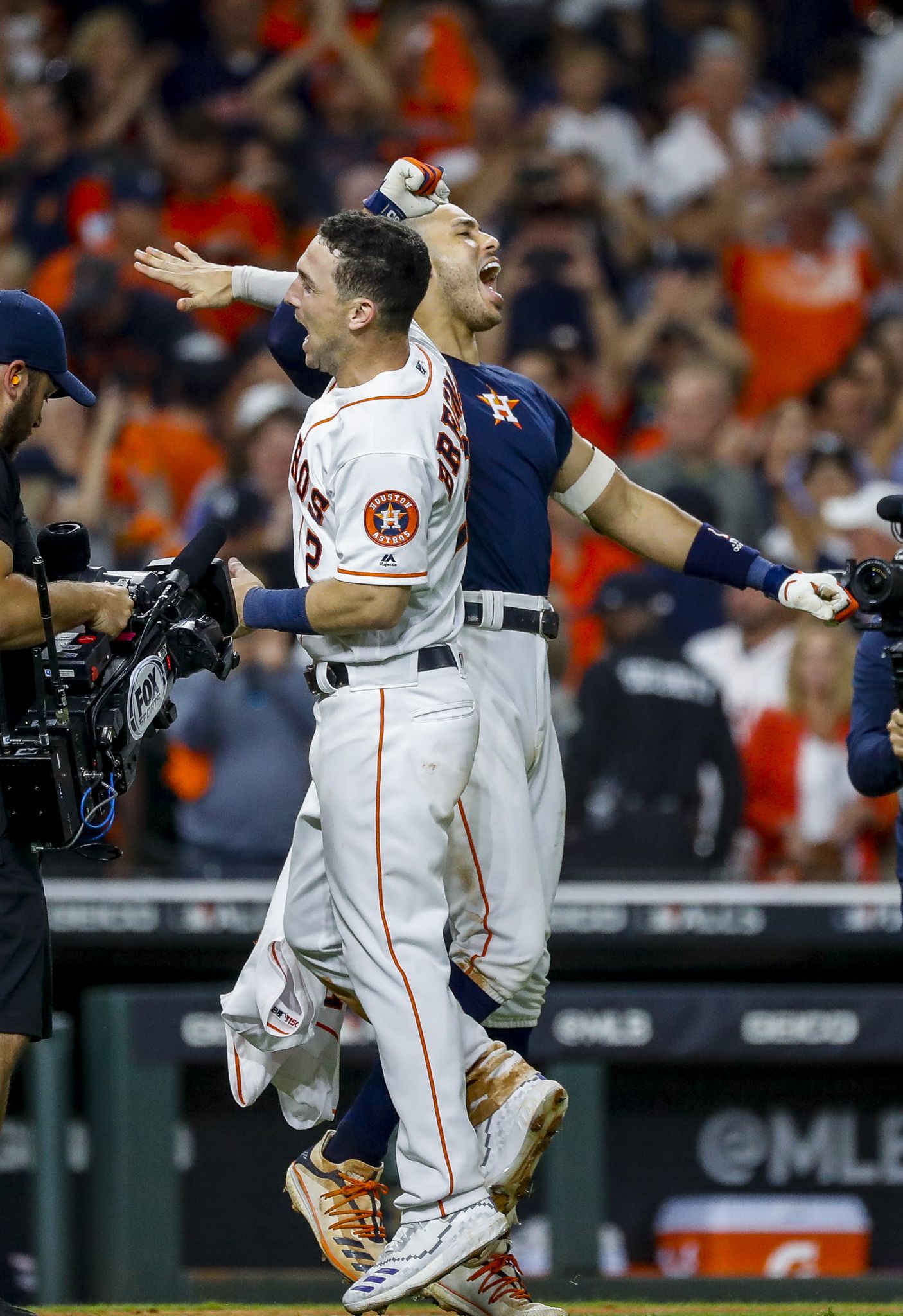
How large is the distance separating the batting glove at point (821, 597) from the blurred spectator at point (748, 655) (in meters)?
3.17

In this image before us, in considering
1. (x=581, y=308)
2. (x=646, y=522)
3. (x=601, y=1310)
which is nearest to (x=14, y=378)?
(x=646, y=522)

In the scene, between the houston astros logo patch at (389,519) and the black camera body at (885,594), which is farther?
the black camera body at (885,594)

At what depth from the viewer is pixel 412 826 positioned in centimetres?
371

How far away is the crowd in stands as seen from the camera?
7.02 m

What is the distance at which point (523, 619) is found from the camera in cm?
413

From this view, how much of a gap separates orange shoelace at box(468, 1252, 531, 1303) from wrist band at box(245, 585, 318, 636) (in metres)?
1.35

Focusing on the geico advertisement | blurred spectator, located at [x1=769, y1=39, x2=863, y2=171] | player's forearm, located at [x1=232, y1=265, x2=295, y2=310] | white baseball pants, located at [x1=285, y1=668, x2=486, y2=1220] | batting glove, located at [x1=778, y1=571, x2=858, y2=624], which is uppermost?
blurred spectator, located at [x1=769, y1=39, x2=863, y2=171]

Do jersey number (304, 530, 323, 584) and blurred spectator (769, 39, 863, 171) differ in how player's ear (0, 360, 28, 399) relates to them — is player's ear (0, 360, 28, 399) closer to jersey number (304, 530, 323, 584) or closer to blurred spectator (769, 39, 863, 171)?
jersey number (304, 530, 323, 584)

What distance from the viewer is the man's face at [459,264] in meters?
4.22

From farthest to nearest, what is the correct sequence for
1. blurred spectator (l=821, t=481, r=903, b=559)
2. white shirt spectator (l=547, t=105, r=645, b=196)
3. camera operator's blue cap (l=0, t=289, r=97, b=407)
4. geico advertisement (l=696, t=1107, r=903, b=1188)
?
white shirt spectator (l=547, t=105, r=645, b=196), blurred spectator (l=821, t=481, r=903, b=559), geico advertisement (l=696, t=1107, r=903, b=1188), camera operator's blue cap (l=0, t=289, r=97, b=407)

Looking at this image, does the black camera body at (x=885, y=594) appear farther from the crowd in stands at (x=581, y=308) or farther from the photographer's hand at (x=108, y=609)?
the crowd in stands at (x=581, y=308)

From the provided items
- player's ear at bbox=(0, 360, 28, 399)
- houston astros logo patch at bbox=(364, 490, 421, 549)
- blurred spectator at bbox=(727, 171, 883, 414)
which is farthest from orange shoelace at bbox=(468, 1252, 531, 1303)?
blurred spectator at bbox=(727, 171, 883, 414)

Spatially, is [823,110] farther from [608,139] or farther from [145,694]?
[145,694]

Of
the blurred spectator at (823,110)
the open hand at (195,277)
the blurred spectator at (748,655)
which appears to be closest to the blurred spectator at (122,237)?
the blurred spectator at (748,655)
